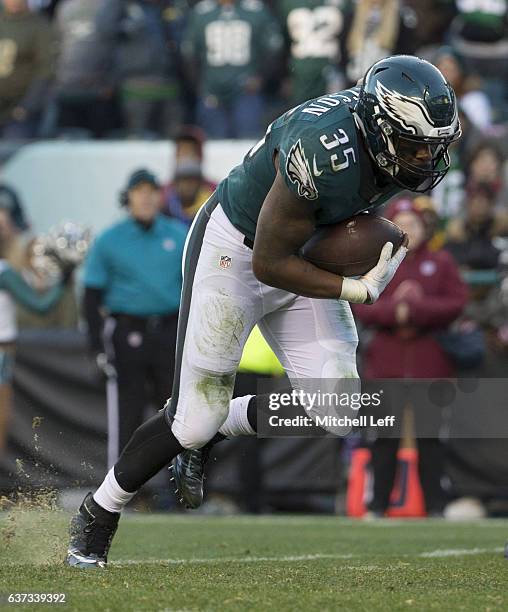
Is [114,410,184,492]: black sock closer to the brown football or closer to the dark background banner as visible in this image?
the brown football

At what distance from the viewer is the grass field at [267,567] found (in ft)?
12.4

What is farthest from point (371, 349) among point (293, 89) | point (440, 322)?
point (293, 89)

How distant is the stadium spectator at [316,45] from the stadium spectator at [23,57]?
195cm

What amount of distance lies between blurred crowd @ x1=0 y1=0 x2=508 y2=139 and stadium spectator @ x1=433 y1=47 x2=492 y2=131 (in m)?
0.01

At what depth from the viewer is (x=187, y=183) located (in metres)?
8.34

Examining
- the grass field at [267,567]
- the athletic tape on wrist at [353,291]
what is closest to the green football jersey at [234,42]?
the grass field at [267,567]

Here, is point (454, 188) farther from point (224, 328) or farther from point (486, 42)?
point (224, 328)

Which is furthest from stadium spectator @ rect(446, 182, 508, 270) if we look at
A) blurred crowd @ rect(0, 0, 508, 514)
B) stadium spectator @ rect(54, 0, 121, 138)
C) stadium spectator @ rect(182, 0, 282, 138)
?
stadium spectator @ rect(54, 0, 121, 138)

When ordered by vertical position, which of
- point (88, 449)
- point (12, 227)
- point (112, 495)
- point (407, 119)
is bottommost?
point (88, 449)

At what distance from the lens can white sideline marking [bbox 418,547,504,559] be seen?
17.1 ft

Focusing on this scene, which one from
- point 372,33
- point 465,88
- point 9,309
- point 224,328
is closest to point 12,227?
point 9,309

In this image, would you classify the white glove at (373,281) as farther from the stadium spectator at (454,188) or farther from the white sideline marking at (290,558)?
the stadium spectator at (454,188)

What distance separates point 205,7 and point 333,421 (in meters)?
5.88

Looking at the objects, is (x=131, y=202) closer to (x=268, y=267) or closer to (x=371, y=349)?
(x=371, y=349)
